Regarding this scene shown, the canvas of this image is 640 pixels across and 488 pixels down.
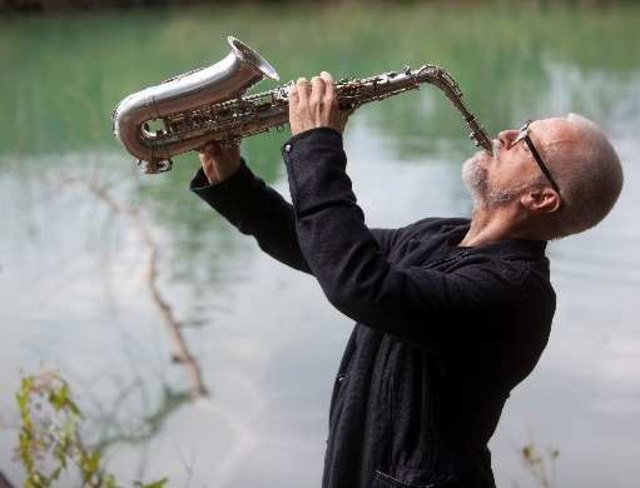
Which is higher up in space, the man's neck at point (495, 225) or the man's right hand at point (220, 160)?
the man's right hand at point (220, 160)

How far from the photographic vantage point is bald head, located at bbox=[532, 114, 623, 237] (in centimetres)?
166

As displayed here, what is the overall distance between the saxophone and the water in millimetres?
2572

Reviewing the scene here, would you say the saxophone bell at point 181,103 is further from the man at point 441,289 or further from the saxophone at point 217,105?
the man at point 441,289

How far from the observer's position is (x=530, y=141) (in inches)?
66.2

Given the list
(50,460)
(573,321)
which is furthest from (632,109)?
(50,460)

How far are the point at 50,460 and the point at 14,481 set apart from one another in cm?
16

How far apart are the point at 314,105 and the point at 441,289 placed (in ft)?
1.16

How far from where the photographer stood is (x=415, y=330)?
1573 mm

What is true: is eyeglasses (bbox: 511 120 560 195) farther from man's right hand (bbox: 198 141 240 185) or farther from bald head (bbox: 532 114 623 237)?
man's right hand (bbox: 198 141 240 185)

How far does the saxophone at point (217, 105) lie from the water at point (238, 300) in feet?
8.44

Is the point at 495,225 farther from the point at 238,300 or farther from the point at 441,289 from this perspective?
the point at 238,300

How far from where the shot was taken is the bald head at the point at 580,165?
5.45ft

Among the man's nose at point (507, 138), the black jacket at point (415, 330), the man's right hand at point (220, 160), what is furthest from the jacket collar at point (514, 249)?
the man's right hand at point (220, 160)

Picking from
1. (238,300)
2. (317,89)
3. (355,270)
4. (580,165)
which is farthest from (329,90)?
(238,300)
